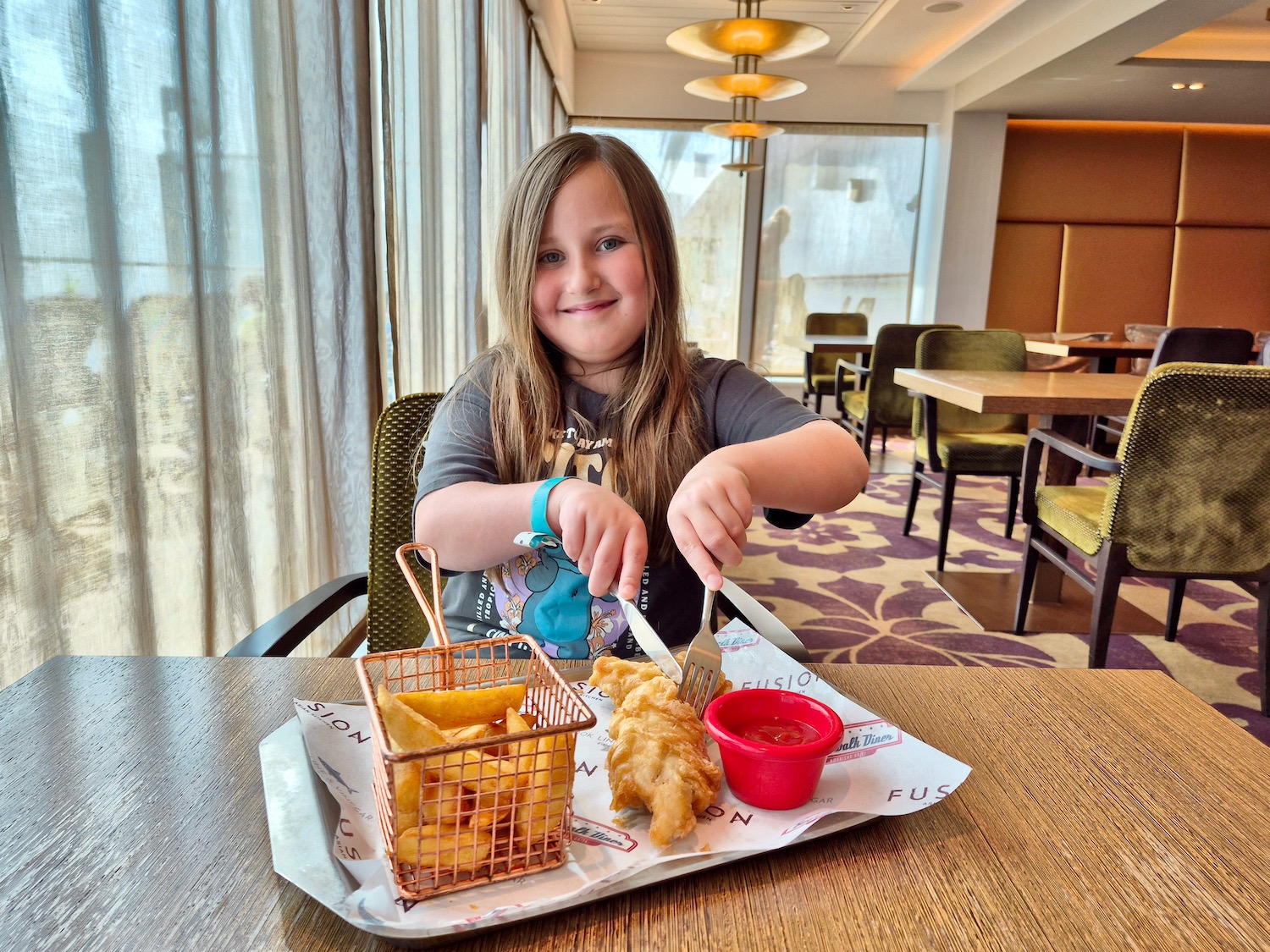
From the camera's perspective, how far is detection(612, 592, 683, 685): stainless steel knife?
69 centimetres

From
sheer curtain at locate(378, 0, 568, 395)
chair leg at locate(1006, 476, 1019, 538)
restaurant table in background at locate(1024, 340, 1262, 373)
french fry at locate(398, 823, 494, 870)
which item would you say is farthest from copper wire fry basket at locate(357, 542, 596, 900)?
Answer: restaurant table in background at locate(1024, 340, 1262, 373)

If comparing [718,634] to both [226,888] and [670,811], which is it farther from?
[226,888]

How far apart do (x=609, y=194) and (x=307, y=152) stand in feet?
2.52

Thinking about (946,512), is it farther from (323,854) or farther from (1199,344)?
(323,854)

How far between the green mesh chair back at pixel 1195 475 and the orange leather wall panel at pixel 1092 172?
5913 mm

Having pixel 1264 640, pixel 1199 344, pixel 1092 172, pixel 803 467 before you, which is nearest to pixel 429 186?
pixel 803 467

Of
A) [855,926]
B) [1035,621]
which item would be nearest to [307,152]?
[855,926]

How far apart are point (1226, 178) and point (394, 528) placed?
8395 mm

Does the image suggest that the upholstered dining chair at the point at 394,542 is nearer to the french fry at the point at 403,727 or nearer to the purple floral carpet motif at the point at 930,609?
the french fry at the point at 403,727

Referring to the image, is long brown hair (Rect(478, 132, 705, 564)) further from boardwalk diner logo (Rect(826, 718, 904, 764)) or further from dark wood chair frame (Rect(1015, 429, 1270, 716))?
dark wood chair frame (Rect(1015, 429, 1270, 716))

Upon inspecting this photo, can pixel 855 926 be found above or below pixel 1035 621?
above

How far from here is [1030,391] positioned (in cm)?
259

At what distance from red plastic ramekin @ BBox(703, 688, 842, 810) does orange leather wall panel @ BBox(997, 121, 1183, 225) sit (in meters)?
7.70

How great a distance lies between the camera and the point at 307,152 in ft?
5.13
